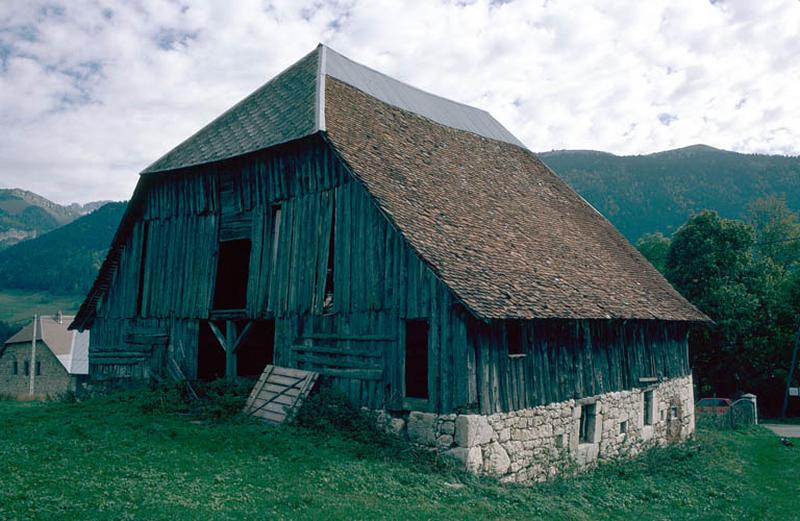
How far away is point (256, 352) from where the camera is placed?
1997cm

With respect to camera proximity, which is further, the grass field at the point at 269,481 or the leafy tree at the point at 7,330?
the leafy tree at the point at 7,330

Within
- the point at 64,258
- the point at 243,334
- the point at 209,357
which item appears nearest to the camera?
the point at 243,334

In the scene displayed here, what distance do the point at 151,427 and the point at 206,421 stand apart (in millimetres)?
1254

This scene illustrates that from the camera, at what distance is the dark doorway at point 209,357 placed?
58.2ft

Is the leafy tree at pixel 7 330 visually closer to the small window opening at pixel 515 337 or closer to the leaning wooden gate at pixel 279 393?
the leaning wooden gate at pixel 279 393

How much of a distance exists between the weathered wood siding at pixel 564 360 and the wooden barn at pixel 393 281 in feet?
0.17

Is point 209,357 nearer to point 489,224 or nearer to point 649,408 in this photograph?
point 489,224

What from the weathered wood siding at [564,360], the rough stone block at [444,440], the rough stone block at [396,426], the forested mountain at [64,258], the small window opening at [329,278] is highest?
the forested mountain at [64,258]

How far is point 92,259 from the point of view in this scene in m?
119

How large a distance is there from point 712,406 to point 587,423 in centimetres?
1778

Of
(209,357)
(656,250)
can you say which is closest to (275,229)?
(209,357)

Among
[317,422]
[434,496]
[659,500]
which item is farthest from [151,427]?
[659,500]

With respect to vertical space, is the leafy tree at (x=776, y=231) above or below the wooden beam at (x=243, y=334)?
above

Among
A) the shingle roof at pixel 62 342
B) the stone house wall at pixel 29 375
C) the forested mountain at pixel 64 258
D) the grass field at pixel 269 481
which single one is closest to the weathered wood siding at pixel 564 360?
the grass field at pixel 269 481
